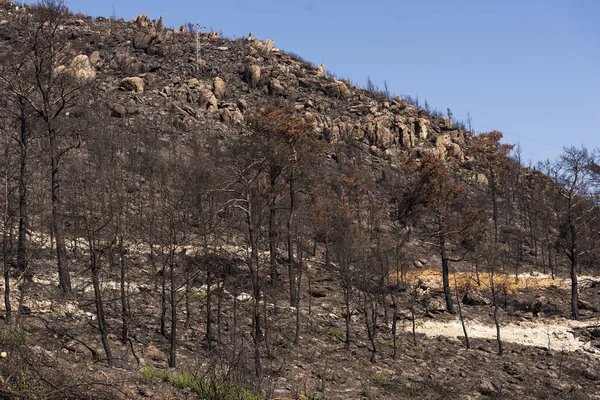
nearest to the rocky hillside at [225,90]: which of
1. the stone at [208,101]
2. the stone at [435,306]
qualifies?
the stone at [208,101]

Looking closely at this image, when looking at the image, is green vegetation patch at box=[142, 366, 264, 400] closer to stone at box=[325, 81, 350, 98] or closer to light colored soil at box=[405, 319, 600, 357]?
light colored soil at box=[405, 319, 600, 357]

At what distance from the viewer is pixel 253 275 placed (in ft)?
52.1

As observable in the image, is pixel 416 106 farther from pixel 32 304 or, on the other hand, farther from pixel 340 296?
pixel 32 304

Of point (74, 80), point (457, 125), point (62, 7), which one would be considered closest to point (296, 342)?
point (74, 80)

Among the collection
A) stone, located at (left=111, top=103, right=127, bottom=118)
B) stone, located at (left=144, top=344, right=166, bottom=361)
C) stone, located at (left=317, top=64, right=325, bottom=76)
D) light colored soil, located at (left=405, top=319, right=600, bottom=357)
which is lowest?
light colored soil, located at (left=405, top=319, right=600, bottom=357)

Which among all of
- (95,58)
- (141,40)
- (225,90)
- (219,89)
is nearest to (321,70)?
(225,90)

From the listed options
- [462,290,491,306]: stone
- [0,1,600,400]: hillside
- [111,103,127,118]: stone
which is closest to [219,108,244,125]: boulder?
[0,1,600,400]: hillside

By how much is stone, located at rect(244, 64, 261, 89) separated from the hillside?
1036 inches

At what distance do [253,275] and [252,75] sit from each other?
288 ft

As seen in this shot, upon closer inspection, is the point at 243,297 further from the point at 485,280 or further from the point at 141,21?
the point at 141,21

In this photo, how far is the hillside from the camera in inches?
611

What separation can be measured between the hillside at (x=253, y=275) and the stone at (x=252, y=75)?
26.3m

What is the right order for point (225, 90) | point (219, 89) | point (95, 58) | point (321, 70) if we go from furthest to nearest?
point (321, 70)
point (95, 58)
point (225, 90)
point (219, 89)

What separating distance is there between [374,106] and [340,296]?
7275 cm
